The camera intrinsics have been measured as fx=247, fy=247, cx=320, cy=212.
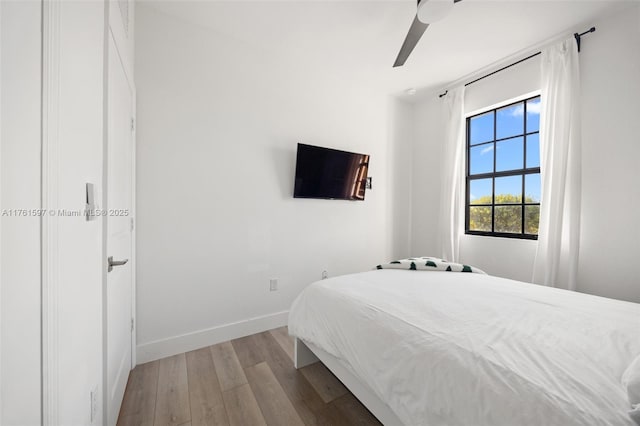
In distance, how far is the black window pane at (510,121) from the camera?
9.02ft

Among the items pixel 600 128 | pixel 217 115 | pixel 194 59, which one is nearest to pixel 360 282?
pixel 217 115

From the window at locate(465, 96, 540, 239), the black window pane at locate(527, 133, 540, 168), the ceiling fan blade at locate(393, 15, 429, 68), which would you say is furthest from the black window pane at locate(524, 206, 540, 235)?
the ceiling fan blade at locate(393, 15, 429, 68)

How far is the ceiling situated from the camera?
1979 millimetres

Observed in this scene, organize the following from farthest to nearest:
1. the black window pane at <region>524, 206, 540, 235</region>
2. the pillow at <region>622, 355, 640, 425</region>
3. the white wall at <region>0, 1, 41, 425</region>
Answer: the black window pane at <region>524, 206, 540, 235</region> → the pillow at <region>622, 355, 640, 425</region> → the white wall at <region>0, 1, 41, 425</region>

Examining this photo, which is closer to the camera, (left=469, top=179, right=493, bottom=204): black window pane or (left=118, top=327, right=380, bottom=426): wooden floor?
(left=118, top=327, right=380, bottom=426): wooden floor

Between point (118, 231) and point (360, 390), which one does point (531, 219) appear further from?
point (118, 231)

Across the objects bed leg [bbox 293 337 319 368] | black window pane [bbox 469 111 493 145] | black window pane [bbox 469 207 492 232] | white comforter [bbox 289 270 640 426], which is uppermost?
black window pane [bbox 469 111 493 145]

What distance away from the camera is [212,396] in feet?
5.10

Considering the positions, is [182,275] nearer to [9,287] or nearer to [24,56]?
[9,287]

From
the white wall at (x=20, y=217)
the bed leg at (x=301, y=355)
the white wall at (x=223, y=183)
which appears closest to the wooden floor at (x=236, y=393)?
the bed leg at (x=301, y=355)

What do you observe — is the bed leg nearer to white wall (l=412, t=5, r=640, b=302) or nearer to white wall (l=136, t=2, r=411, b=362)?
white wall (l=136, t=2, r=411, b=362)

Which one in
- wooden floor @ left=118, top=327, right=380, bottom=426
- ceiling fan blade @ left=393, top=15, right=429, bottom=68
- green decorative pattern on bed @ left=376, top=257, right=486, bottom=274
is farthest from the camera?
green decorative pattern on bed @ left=376, top=257, right=486, bottom=274

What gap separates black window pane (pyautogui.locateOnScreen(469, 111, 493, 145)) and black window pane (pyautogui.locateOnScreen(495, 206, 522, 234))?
2.89 ft

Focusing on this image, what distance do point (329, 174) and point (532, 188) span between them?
2173 mm
